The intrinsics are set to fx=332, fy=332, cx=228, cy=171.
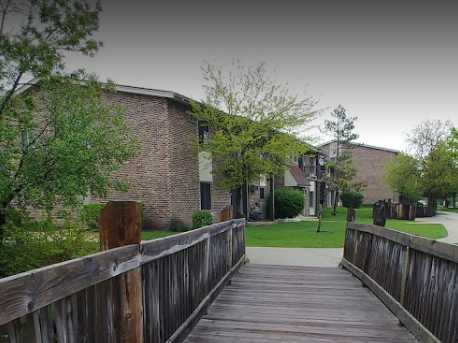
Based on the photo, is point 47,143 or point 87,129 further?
point 87,129

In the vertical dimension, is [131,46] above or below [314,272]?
above

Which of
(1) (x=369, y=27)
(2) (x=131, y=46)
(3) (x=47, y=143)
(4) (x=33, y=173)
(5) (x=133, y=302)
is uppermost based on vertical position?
(1) (x=369, y=27)

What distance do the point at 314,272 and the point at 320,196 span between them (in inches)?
1245

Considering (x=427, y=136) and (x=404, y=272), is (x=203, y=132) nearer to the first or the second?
(x=404, y=272)

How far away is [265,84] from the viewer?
64.2 ft

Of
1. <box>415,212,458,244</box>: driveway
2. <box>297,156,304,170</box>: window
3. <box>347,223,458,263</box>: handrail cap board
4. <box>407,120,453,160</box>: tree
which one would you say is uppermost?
<box>407,120,453,160</box>: tree

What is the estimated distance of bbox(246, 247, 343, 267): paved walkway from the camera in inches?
320

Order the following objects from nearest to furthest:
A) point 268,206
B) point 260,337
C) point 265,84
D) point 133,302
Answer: point 133,302 < point 260,337 < point 265,84 < point 268,206

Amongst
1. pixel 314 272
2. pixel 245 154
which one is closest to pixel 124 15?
pixel 245 154

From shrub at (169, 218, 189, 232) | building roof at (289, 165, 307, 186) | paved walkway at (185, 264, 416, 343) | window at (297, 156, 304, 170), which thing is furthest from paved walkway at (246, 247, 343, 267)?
window at (297, 156, 304, 170)

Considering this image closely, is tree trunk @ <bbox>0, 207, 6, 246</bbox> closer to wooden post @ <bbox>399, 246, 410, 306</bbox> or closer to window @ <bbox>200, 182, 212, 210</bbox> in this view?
wooden post @ <bbox>399, 246, 410, 306</bbox>

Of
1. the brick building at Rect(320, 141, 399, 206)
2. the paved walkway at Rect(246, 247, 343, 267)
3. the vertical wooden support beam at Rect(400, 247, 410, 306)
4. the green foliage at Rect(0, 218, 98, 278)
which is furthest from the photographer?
the brick building at Rect(320, 141, 399, 206)

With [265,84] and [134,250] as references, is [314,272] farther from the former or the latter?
[265,84]

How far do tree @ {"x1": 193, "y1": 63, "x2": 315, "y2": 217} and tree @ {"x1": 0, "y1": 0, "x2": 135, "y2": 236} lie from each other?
10.1 metres
